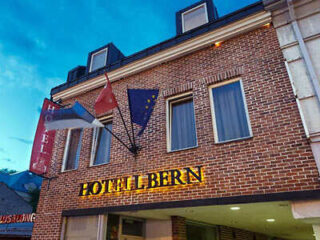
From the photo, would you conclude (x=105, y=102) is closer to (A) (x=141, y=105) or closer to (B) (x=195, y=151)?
(A) (x=141, y=105)

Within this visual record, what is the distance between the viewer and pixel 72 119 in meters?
7.09

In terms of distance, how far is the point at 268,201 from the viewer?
5.10 meters

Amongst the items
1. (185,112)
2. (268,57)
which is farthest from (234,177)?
(268,57)

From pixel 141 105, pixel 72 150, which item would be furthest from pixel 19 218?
pixel 141 105

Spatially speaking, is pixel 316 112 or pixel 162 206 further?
pixel 162 206

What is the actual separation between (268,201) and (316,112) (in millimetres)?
2170

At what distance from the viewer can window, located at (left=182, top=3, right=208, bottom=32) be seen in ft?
28.6

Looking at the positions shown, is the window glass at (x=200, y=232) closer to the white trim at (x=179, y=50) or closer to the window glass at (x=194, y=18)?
the white trim at (x=179, y=50)

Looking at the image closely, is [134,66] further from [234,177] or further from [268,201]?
[268,201]

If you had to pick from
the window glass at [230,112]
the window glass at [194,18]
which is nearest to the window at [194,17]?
the window glass at [194,18]

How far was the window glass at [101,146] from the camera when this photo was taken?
8.23 m

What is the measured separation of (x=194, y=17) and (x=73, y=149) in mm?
6636

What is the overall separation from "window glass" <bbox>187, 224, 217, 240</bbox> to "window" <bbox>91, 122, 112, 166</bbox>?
3.56 metres

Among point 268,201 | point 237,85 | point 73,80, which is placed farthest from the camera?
point 73,80
